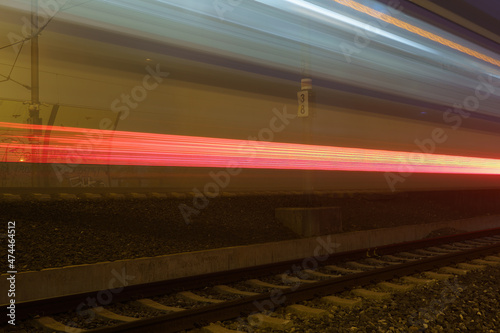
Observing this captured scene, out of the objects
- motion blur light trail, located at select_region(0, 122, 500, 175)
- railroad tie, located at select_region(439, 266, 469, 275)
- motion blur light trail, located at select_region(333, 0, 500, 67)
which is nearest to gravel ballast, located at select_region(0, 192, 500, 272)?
motion blur light trail, located at select_region(0, 122, 500, 175)

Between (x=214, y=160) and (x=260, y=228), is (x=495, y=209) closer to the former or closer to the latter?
(x=260, y=228)

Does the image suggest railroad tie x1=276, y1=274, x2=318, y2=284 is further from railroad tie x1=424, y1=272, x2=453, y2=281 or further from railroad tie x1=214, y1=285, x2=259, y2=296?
railroad tie x1=424, y1=272, x2=453, y2=281

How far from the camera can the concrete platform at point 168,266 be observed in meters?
6.05

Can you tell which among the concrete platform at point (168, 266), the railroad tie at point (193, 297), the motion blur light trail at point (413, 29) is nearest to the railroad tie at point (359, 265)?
the concrete platform at point (168, 266)

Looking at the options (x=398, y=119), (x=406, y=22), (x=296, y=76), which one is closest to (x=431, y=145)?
(x=398, y=119)

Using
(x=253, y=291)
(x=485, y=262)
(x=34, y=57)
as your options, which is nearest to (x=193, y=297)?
(x=253, y=291)

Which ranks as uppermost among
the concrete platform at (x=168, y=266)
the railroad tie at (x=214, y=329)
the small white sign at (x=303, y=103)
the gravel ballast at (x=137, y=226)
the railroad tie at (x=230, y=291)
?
the small white sign at (x=303, y=103)

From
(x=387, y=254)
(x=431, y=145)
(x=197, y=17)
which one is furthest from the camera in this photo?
(x=431, y=145)

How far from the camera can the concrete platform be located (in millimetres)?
6051

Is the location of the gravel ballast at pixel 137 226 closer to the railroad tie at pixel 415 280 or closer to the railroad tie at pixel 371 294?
the railroad tie at pixel 415 280

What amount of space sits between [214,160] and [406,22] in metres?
5.89

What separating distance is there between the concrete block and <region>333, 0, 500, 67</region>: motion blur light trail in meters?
4.36

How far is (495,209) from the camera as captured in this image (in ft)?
61.7

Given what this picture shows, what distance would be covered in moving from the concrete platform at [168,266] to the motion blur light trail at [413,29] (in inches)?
192
